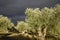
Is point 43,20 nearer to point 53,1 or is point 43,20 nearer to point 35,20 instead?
point 35,20

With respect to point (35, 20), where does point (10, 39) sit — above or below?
below

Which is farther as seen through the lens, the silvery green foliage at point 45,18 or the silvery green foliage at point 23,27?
the silvery green foliage at point 45,18

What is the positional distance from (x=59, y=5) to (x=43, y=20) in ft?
2.89

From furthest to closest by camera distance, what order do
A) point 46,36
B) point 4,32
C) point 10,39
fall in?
point 46,36 → point 10,39 → point 4,32

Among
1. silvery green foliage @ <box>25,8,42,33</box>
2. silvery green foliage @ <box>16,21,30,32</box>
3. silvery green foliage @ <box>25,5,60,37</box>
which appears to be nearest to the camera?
silvery green foliage @ <box>16,21,30,32</box>

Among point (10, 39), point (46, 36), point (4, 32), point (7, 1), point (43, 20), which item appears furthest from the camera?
point (7, 1)

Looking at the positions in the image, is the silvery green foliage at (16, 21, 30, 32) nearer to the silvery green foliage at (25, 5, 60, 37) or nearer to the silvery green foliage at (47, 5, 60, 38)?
the silvery green foliage at (25, 5, 60, 37)

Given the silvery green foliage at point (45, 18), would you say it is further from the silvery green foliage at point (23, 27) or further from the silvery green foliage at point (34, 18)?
the silvery green foliage at point (23, 27)

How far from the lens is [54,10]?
5938 mm

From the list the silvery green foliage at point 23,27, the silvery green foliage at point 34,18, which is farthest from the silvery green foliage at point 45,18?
the silvery green foliage at point 23,27

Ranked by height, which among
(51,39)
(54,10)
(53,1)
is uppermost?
(53,1)

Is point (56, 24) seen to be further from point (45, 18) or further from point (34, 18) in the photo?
point (34, 18)

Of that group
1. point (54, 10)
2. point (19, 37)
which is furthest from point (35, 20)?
point (19, 37)

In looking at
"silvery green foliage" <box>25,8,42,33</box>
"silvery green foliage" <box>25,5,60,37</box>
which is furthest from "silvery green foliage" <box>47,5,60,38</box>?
"silvery green foliage" <box>25,8,42,33</box>
